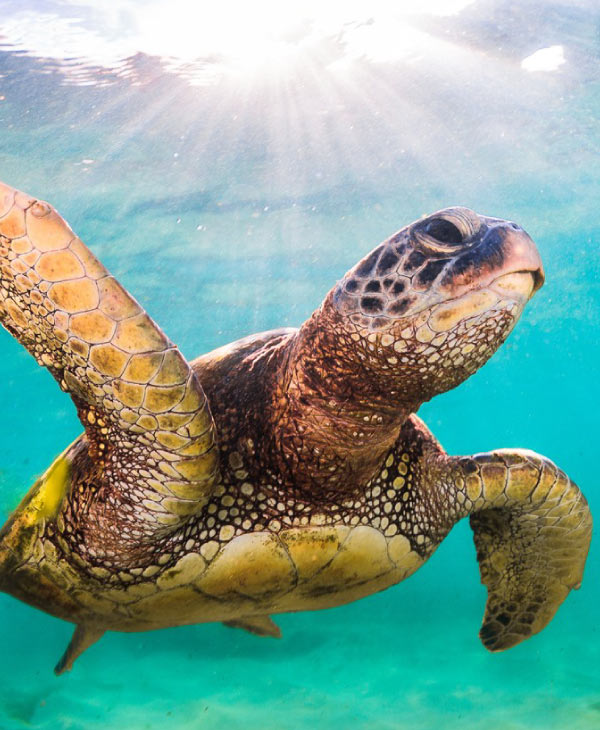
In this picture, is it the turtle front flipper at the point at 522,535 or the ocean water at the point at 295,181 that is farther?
the ocean water at the point at 295,181

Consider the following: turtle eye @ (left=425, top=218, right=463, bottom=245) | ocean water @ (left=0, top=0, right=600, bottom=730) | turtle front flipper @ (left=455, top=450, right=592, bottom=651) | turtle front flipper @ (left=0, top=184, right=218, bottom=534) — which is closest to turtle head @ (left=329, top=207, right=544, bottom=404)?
turtle eye @ (left=425, top=218, right=463, bottom=245)

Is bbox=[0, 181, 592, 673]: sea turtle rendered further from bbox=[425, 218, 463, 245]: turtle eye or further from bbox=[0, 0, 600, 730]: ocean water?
bbox=[0, 0, 600, 730]: ocean water

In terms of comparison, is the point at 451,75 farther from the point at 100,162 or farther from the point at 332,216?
the point at 100,162

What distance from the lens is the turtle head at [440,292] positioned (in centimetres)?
162

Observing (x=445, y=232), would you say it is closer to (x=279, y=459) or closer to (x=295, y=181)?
(x=279, y=459)

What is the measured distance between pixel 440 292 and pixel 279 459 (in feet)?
2.94

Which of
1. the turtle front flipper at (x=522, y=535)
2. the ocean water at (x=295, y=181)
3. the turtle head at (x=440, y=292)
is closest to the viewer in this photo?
the turtle head at (x=440, y=292)

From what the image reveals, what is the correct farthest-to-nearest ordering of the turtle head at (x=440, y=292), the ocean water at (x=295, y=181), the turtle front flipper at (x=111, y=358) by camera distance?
the ocean water at (x=295, y=181), the turtle head at (x=440, y=292), the turtle front flipper at (x=111, y=358)

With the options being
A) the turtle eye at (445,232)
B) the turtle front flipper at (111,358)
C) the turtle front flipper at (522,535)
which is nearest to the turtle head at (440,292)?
the turtle eye at (445,232)

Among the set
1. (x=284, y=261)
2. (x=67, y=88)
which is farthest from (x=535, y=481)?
(x=284, y=261)

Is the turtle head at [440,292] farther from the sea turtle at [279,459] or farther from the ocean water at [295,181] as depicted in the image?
the ocean water at [295,181]

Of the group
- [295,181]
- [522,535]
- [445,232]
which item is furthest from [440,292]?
[295,181]

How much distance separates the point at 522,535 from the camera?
2959 millimetres

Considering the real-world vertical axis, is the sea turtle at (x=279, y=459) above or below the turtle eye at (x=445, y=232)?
below
